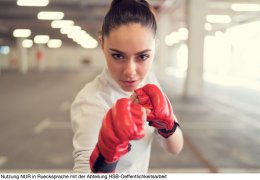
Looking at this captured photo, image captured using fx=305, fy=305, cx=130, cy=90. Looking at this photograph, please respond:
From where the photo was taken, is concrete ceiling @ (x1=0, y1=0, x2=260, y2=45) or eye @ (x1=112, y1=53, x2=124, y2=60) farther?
concrete ceiling @ (x1=0, y1=0, x2=260, y2=45)

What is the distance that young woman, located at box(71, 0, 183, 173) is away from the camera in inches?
23.9

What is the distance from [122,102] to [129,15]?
0.19m

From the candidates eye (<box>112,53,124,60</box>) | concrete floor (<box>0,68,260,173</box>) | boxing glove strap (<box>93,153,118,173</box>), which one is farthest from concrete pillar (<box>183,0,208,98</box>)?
boxing glove strap (<box>93,153,118,173</box>)

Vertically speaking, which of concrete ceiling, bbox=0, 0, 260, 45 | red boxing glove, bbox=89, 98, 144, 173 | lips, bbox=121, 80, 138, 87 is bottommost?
concrete ceiling, bbox=0, 0, 260, 45

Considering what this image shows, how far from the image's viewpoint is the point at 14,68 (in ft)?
51.4

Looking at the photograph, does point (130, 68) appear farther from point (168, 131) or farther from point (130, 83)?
point (168, 131)

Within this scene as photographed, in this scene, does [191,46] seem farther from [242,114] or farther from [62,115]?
[62,115]

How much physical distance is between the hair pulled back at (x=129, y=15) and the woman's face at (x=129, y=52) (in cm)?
1

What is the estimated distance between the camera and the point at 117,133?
1.97 feet

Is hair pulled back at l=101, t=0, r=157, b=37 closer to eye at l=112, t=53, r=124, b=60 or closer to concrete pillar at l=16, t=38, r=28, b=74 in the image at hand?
eye at l=112, t=53, r=124, b=60

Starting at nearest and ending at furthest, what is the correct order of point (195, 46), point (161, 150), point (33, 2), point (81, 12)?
point (33, 2)
point (161, 150)
point (195, 46)
point (81, 12)

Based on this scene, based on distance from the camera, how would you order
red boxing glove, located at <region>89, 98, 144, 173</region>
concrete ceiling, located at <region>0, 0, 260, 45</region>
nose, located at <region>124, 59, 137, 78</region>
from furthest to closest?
concrete ceiling, located at <region>0, 0, 260, 45</region> → nose, located at <region>124, 59, 137, 78</region> → red boxing glove, located at <region>89, 98, 144, 173</region>

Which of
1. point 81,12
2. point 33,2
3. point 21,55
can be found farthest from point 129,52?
point 21,55

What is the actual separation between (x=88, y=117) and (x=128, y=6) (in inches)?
11.3
